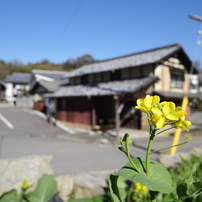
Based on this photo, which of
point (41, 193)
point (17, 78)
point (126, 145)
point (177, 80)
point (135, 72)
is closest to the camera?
point (126, 145)

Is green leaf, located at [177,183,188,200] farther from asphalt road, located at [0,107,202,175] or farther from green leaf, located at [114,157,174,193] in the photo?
asphalt road, located at [0,107,202,175]

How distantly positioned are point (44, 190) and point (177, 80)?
14729 millimetres

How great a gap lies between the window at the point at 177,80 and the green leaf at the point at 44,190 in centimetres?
1401

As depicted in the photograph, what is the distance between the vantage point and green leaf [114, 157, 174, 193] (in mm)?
534

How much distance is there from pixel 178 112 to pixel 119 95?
10.7 m

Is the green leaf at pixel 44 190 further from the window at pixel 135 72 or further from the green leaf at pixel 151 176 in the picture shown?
the window at pixel 135 72

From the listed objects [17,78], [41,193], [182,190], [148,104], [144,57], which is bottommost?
[41,193]

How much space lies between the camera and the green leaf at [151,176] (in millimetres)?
534

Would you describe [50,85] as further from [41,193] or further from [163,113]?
[163,113]

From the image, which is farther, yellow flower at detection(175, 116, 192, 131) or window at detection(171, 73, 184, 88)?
window at detection(171, 73, 184, 88)

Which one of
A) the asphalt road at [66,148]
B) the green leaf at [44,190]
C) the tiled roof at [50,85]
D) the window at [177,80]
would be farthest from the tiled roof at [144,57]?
the green leaf at [44,190]

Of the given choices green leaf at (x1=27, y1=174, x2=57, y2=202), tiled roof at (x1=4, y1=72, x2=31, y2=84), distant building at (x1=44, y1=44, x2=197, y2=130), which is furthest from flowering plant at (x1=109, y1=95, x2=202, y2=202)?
tiled roof at (x1=4, y1=72, x2=31, y2=84)

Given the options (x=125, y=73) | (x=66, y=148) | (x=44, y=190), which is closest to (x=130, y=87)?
(x=125, y=73)

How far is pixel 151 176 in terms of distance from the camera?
622mm
